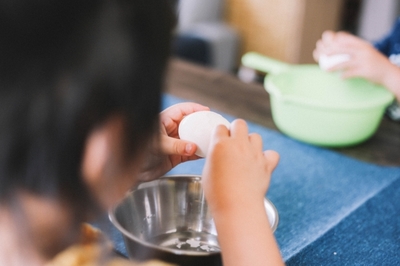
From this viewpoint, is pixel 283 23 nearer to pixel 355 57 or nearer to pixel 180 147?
pixel 355 57

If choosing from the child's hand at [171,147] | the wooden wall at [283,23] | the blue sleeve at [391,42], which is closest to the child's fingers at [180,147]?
the child's hand at [171,147]

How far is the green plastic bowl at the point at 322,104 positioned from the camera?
0.85 meters

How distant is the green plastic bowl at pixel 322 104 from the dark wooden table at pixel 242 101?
0.11 ft

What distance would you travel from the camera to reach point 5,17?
12.4 inches

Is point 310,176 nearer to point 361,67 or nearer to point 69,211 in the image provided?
point 361,67

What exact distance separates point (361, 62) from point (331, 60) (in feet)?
0.20

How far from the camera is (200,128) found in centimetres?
57

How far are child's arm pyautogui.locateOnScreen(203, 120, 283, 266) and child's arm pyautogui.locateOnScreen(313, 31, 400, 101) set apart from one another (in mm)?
478

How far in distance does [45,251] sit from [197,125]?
23 centimetres

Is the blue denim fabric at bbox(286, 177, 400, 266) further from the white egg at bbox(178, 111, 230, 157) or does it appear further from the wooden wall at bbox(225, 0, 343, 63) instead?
the wooden wall at bbox(225, 0, 343, 63)

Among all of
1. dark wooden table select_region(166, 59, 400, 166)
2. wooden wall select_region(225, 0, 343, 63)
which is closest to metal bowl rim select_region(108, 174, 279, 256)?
dark wooden table select_region(166, 59, 400, 166)

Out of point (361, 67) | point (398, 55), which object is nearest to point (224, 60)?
point (398, 55)

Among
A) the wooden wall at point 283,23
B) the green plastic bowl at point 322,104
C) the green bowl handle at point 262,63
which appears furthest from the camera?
the wooden wall at point 283,23

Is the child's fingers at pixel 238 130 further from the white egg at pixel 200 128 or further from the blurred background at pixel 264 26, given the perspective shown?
the blurred background at pixel 264 26
